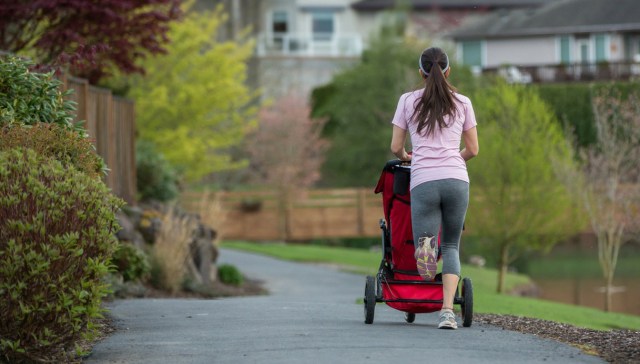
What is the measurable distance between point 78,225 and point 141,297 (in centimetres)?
975

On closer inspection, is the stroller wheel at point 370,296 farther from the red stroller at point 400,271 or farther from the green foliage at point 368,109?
the green foliage at point 368,109

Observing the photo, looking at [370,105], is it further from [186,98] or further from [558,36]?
[186,98]

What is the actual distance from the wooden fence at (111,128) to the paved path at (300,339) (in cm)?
503

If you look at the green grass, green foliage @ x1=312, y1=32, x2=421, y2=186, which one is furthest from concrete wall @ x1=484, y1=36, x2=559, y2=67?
the green grass

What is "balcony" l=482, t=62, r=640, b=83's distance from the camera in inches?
2235

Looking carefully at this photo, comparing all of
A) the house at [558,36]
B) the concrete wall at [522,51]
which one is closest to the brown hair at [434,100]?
the house at [558,36]

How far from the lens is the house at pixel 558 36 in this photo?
63.3m

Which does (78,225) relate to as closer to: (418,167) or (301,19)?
(418,167)

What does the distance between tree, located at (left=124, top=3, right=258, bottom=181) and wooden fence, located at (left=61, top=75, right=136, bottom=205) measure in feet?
36.1

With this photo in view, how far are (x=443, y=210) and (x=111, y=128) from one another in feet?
35.7

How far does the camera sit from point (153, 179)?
2577 cm

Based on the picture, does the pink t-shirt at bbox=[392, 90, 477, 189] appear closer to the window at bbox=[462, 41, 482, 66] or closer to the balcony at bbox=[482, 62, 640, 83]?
the balcony at bbox=[482, 62, 640, 83]

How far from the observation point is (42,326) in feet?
27.8

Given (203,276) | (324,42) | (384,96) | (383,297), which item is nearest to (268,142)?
(384,96)
